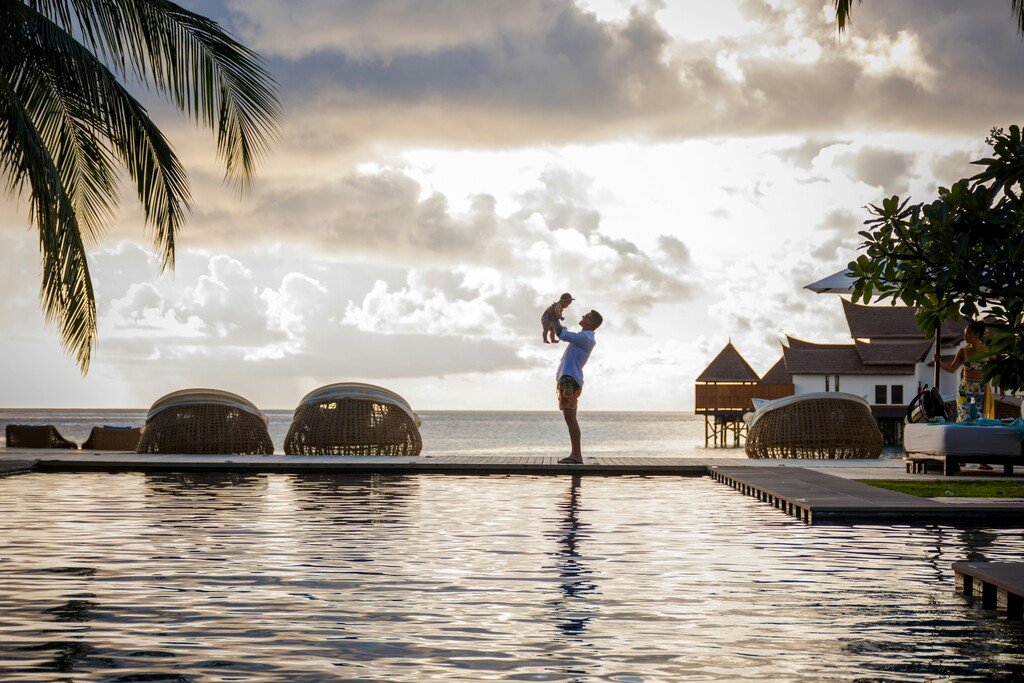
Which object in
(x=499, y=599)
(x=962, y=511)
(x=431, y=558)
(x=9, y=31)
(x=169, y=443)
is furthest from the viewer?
(x=169, y=443)

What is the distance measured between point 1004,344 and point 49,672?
21.0 ft

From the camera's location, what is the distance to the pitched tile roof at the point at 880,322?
62.1 m

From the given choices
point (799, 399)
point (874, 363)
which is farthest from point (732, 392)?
point (799, 399)

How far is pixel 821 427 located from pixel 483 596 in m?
13.3

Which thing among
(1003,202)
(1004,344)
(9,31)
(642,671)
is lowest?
(642,671)

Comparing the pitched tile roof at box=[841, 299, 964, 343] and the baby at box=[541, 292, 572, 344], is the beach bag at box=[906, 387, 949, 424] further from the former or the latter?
the pitched tile roof at box=[841, 299, 964, 343]

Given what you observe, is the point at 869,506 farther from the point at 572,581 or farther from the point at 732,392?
the point at 732,392

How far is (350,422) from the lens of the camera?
18.2 m

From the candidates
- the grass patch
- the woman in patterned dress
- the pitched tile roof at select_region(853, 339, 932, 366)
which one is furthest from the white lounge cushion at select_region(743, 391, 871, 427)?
the pitched tile roof at select_region(853, 339, 932, 366)

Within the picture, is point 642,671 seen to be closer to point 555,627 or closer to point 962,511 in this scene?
point 555,627

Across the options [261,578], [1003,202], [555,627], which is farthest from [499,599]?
[1003,202]

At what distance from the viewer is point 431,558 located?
7840 mm

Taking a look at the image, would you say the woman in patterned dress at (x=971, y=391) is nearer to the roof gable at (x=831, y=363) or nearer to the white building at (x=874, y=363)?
the white building at (x=874, y=363)

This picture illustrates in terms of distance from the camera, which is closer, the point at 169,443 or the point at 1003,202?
the point at 1003,202
